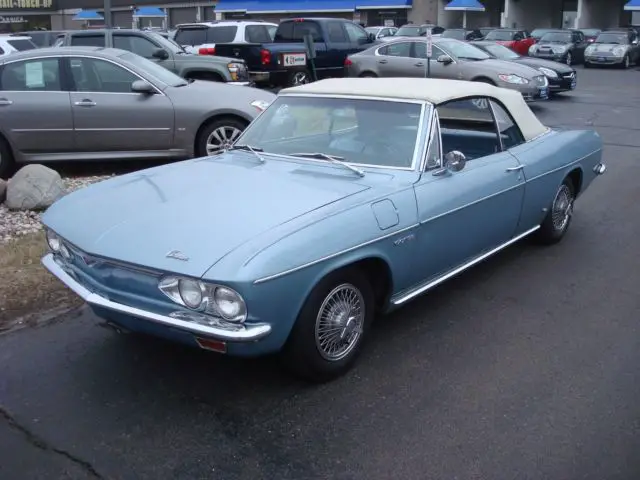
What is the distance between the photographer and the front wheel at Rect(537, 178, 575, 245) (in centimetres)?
610

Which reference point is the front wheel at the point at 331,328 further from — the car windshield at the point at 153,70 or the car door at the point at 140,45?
the car door at the point at 140,45

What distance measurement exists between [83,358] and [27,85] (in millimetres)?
5378

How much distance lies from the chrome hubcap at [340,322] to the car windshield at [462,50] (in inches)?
532

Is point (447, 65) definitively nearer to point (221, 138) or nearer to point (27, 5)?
point (221, 138)

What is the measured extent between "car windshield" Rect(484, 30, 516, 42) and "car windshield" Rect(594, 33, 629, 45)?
3607mm

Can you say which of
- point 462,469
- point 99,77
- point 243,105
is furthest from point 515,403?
point 99,77

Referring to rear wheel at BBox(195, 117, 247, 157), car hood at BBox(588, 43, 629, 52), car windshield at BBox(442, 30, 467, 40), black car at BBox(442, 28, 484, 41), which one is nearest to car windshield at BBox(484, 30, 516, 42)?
black car at BBox(442, 28, 484, 41)

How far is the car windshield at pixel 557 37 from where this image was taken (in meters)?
30.6

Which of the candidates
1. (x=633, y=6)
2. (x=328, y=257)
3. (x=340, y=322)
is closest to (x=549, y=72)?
(x=340, y=322)

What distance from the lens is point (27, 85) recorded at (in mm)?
8516

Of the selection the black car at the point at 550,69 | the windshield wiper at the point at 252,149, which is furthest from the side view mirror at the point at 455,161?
the black car at the point at 550,69

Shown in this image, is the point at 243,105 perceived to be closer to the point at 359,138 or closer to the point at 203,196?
the point at 359,138

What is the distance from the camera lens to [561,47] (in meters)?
29.7

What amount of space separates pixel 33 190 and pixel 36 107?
72.1 inches
